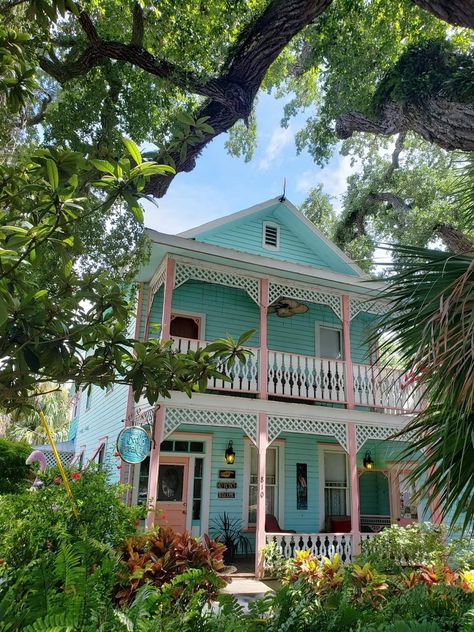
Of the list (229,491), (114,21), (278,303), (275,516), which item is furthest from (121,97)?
(275,516)

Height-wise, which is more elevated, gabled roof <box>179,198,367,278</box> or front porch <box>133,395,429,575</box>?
gabled roof <box>179,198,367,278</box>

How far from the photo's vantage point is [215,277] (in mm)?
10289

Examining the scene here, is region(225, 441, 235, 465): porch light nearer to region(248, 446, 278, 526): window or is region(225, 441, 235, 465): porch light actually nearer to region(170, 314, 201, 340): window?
region(248, 446, 278, 526): window

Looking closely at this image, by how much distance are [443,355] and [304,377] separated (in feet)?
25.1

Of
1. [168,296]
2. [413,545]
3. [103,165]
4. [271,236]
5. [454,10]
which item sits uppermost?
[271,236]

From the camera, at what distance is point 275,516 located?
1150 cm

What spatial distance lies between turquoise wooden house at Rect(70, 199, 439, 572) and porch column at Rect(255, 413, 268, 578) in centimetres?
3

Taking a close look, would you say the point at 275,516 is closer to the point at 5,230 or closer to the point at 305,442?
the point at 305,442

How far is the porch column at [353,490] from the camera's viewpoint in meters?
9.91

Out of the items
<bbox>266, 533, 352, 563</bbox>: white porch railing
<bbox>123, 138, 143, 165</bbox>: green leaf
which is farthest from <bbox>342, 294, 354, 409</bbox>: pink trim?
<bbox>123, 138, 143, 165</bbox>: green leaf

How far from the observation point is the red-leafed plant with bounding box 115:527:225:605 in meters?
4.00

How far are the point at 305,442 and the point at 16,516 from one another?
28.0ft

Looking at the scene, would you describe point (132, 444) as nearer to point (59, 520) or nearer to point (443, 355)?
point (59, 520)

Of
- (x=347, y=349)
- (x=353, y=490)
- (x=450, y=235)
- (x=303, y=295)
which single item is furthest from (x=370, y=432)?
(x=450, y=235)
